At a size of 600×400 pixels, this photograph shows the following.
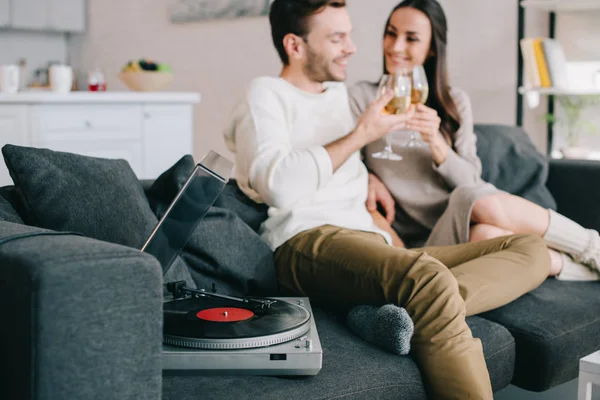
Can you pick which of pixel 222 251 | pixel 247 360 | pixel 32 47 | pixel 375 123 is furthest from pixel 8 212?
pixel 32 47

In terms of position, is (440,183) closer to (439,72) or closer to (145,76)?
(439,72)

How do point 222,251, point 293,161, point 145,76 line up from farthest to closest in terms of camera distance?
point 145,76 < point 293,161 < point 222,251

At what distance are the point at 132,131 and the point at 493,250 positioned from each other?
285cm

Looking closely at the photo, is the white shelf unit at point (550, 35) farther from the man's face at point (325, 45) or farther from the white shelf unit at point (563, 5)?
the man's face at point (325, 45)

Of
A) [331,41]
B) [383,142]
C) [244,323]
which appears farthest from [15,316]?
[383,142]

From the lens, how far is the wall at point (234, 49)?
4016 millimetres

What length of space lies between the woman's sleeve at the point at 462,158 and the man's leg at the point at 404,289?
2.04 ft

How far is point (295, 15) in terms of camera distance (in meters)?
2.27

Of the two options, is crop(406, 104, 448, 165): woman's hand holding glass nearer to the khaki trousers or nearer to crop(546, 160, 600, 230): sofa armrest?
the khaki trousers

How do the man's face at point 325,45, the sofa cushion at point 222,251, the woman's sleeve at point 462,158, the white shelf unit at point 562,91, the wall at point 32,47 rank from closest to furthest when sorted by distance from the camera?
the sofa cushion at point 222,251 < the man's face at point 325,45 < the woman's sleeve at point 462,158 < the white shelf unit at point 562,91 < the wall at point 32,47

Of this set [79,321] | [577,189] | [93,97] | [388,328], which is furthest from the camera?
[93,97]

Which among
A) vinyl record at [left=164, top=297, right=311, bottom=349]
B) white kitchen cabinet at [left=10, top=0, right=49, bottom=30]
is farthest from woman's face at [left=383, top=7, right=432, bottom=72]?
white kitchen cabinet at [left=10, top=0, right=49, bottom=30]

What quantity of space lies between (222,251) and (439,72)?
1206mm

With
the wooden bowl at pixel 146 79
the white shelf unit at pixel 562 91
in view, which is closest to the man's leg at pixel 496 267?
the white shelf unit at pixel 562 91
